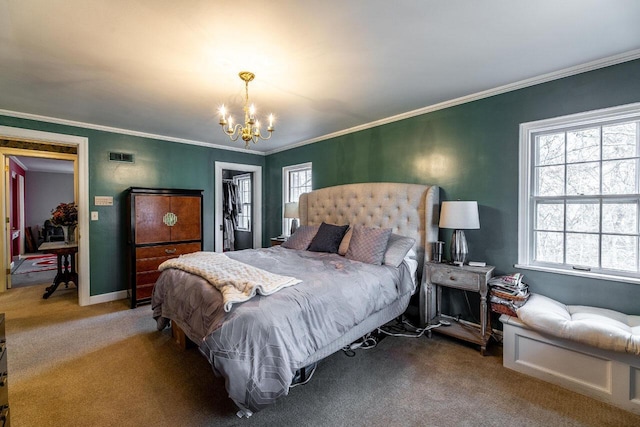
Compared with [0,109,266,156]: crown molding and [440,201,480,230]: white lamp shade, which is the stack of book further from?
[0,109,266,156]: crown molding

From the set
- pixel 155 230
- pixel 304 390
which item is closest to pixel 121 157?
pixel 155 230

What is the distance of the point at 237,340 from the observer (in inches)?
64.1

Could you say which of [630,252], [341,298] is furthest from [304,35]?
[630,252]

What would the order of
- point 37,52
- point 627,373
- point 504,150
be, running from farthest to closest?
point 504,150 → point 37,52 → point 627,373

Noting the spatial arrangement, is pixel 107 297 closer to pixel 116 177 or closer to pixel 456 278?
pixel 116 177

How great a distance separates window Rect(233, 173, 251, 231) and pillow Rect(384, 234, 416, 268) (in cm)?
377

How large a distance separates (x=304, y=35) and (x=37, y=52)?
6.49ft

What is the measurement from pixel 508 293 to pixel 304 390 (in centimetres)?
189

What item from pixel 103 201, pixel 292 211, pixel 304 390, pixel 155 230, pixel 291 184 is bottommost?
pixel 304 390

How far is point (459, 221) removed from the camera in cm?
273

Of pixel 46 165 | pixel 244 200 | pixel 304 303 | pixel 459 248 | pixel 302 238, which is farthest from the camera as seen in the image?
pixel 46 165

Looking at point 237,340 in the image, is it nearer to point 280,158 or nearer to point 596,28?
point 596,28

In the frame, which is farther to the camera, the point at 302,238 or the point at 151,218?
the point at 151,218

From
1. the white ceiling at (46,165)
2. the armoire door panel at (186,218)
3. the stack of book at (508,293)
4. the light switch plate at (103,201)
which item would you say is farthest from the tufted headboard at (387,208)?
the white ceiling at (46,165)
